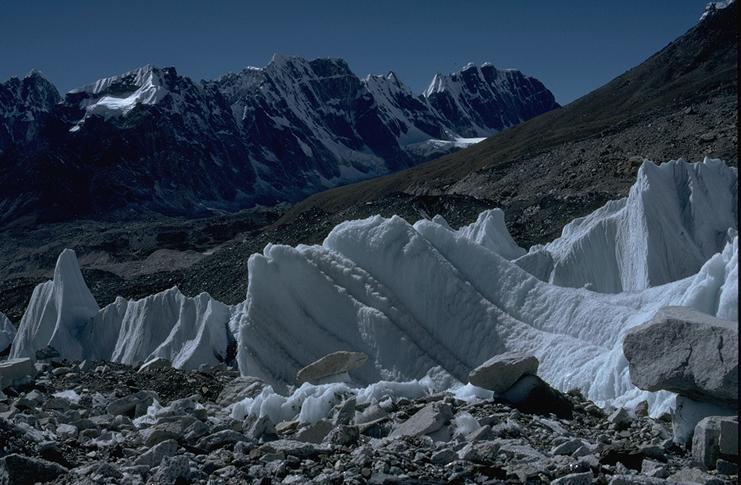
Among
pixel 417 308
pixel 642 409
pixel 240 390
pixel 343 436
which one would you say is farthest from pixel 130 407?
pixel 642 409

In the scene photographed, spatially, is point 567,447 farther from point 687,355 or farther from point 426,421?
point 426,421

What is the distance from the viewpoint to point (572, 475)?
15.0 ft

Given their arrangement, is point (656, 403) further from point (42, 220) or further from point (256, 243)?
point (42, 220)

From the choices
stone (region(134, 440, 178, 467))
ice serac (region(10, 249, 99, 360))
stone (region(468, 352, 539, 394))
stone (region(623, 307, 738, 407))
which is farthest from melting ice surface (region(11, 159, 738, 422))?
ice serac (region(10, 249, 99, 360))

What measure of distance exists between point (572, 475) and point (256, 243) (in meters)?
39.0

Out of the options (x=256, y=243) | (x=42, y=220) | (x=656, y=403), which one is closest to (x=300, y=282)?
(x=656, y=403)

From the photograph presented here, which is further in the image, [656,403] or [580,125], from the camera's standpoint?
[580,125]

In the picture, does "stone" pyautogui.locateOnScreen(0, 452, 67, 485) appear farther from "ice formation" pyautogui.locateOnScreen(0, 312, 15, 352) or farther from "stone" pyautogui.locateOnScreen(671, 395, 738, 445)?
"ice formation" pyautogui.locateOnScreen(0, 312, 15, 352)

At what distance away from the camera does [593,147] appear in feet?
170

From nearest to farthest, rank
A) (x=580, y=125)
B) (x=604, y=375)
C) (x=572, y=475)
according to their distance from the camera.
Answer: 1. (x=572, y=475)
2. (x=604, y=375)
3. (x=580, y=125)

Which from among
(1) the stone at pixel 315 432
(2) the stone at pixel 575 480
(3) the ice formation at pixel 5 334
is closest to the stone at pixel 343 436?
(1) the stone at pixel 315 432

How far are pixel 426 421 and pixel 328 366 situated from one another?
340cm

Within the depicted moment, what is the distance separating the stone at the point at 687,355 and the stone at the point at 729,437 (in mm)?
446

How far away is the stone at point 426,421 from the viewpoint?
610 cm
